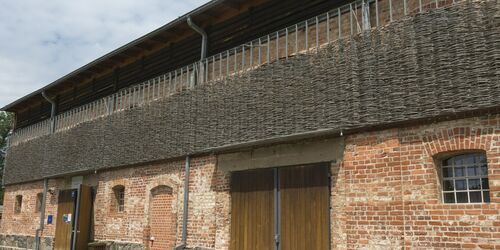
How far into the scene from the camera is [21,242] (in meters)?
19.8

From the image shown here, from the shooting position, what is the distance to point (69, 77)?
18.2m

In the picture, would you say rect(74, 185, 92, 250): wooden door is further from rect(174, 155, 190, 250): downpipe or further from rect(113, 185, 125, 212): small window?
rect(174, 155, 190, 250): downpipe

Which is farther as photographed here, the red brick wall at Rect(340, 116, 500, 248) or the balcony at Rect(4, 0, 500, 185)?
the balcony at Rect(4, 0, 500, 185)

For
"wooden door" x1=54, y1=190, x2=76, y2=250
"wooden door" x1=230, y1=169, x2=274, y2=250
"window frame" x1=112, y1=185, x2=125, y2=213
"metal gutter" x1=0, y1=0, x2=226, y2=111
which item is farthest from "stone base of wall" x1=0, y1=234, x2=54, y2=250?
"wooden door" x1=230, y1=169, x2=274, y2=250

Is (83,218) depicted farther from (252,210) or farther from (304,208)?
(304,208)

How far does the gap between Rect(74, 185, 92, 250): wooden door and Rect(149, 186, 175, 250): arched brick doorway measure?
11.4ft

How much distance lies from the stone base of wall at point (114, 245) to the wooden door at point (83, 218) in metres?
0.46

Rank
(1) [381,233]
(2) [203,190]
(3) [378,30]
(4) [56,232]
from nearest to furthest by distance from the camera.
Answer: (1) [381,233] → (3) [378,30] → (2) [203,190] → (4) [56,232]

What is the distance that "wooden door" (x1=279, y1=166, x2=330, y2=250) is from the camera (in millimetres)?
9008

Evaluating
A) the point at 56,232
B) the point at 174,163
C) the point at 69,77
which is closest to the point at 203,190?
the point at 174,163

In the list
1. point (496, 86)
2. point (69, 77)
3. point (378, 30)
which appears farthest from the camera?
point (69, 77)

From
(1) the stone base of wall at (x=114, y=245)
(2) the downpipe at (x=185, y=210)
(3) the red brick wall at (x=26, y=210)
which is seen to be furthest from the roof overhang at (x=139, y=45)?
(1) the stone base of wall at (x=114, y=245)

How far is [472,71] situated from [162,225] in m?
8.74

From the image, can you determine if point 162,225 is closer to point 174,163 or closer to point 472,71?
point 174,163
